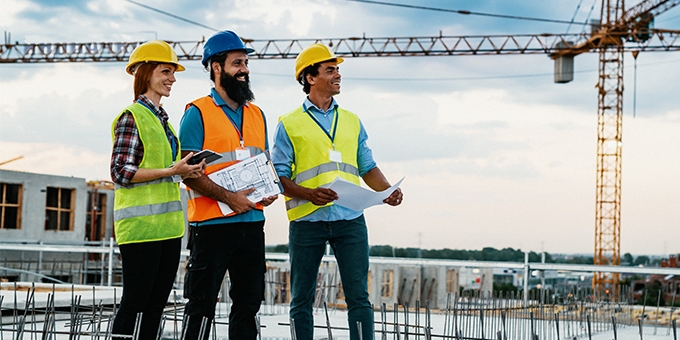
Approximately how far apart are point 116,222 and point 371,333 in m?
1.26

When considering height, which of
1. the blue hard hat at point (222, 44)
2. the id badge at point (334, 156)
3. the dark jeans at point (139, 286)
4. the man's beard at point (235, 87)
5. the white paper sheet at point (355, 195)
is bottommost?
the dark jeans at point (139, 286)

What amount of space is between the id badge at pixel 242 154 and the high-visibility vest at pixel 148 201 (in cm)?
32

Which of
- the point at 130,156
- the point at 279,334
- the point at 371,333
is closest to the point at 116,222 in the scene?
the point at 130,156

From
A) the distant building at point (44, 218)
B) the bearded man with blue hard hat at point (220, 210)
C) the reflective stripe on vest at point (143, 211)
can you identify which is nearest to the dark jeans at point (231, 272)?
the bearded man with blue hard hat at point (220, 210)

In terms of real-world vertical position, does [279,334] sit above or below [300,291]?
below

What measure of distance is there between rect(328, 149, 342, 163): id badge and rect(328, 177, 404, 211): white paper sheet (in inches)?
8.2

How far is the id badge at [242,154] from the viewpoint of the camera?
11.5 ft

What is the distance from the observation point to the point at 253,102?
3.72m

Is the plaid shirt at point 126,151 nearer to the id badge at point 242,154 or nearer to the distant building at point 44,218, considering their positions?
the id badge at point 242,154

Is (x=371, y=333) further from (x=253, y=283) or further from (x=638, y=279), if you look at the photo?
(x=638, y=279)

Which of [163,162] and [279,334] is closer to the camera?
[163,162]

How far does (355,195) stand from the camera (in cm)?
367

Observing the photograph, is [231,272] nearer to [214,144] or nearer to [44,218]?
[214,144]

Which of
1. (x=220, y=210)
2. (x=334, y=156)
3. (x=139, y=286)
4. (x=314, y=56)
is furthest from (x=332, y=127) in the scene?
(x=139, y=286)
